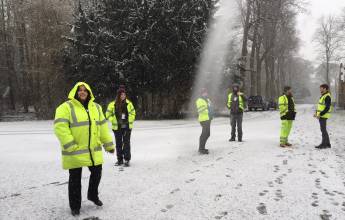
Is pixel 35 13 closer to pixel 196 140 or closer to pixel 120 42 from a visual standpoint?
pixel 120 42

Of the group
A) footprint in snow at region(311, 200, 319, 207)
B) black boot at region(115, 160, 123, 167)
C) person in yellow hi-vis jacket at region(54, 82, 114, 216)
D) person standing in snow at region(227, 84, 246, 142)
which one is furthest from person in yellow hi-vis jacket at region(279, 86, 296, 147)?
person in yellow hi-vis jacket at region(54, 82, 114, 216)

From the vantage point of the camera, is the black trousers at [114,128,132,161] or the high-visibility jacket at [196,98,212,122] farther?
the high-visibility jacket at [196,98,212,122]

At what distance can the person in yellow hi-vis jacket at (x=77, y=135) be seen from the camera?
4887 millimetres

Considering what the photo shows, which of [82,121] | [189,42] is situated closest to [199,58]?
[189,42]

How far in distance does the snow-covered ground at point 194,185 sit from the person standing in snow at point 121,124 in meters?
0.37

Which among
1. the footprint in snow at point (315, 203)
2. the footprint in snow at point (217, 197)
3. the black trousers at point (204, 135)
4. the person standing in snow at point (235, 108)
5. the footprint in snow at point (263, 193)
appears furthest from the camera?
the person standing in snow at point (235, 108)

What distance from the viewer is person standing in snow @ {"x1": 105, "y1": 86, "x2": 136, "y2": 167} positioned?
8.54m

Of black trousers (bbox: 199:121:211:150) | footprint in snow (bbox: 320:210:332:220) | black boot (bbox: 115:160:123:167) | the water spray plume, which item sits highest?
the water spray plume

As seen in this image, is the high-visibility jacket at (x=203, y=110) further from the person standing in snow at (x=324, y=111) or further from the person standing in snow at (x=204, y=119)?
the person standing in snow at (x=324, y=111)

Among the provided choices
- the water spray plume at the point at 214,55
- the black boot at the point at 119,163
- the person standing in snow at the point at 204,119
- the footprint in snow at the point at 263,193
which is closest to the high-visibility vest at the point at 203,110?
the person standing in snow at the point at 204,119

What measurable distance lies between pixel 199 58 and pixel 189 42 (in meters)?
1.30

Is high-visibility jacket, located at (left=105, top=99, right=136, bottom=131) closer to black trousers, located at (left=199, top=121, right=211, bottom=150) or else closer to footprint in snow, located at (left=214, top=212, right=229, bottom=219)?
black trousers, located at (left=199, top=121, right=211, bottom=150)

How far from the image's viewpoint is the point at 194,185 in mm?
6559

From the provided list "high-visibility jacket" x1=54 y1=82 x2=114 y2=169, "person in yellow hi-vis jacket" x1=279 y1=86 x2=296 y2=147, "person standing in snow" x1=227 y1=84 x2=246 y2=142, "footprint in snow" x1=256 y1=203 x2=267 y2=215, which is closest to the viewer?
"high-visibility jacket" x1=54 y1=82 x2=114 y2=169
